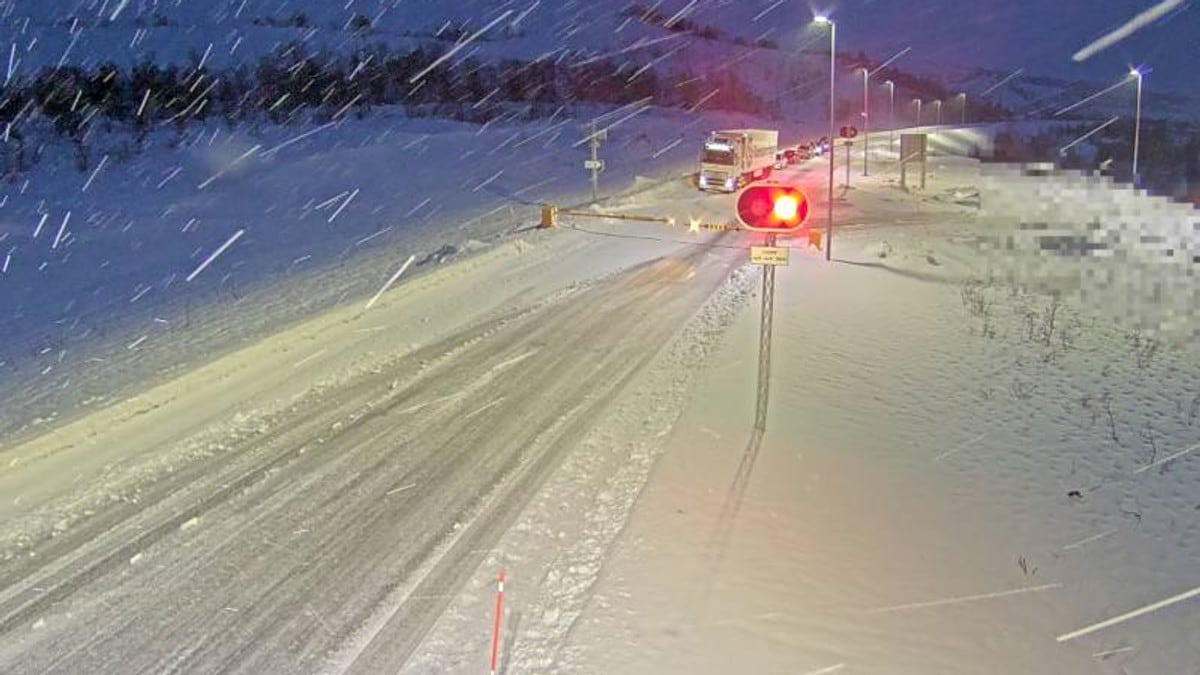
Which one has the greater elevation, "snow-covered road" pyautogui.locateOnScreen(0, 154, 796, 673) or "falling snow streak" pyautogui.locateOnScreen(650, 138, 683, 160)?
"falling snow streak" pyautogui.locateOnScreen(650, 138, 683, 160)

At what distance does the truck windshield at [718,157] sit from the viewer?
44.9m

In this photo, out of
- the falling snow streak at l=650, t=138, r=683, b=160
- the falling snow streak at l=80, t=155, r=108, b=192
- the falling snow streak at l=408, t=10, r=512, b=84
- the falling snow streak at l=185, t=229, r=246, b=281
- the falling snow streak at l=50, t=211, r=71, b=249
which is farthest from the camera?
the falling snow streak at l=408, t=10, r=512, b=84

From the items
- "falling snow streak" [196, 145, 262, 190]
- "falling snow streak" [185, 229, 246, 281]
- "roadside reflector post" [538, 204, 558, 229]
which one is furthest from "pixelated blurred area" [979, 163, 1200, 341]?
"falling snow streak" [196, 145, 262, 190]

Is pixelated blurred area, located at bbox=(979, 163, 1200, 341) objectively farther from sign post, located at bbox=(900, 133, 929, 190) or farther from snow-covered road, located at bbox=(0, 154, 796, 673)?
sign post, located at bbox=(900, 133, 929, 190)

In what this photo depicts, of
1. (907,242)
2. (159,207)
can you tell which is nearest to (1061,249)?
(907,242)

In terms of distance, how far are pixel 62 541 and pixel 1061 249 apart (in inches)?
864

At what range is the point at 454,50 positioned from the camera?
87.9 metres

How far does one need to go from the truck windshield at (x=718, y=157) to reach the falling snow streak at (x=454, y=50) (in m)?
32.5

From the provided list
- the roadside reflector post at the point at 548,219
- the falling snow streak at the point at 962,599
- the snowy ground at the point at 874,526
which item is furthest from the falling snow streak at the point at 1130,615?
the roadside reflector post at the point at 548,219

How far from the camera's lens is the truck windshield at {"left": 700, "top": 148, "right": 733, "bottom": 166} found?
44.9 meters

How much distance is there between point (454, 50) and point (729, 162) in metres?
50.6

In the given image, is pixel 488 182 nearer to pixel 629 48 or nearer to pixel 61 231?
pixel 61 231

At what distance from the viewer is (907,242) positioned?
2762cm

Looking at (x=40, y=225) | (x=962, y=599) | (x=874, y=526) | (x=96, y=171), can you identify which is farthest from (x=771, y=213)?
(x=96, y=171)
